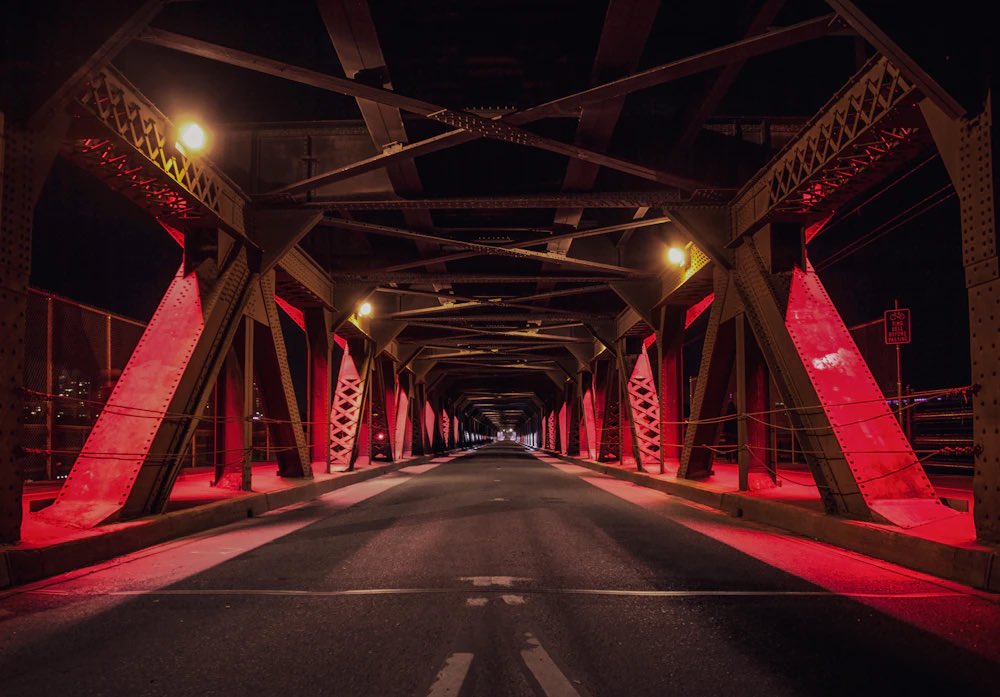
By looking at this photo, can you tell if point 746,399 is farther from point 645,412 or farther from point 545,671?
point 645,412

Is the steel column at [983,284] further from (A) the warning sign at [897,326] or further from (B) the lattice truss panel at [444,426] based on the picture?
(B) the lattice truss panel at [444,426]

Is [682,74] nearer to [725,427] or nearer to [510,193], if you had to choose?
[510,193]

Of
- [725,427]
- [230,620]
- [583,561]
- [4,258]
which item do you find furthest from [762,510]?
[725,427]

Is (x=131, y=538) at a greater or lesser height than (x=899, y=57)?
lesser

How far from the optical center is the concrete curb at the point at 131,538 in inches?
221

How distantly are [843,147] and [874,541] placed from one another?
3.88m

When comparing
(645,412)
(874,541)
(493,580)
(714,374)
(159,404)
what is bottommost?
(493,580)

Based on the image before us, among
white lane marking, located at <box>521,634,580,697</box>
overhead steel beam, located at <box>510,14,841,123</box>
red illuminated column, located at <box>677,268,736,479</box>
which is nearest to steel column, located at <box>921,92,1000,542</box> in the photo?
overhead steel beam, located at <box>510,14,841,123</box>

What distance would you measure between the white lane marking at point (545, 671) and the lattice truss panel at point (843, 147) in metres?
5.58

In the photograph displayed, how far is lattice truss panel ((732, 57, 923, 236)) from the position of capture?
261 inches

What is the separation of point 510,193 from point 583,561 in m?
6.82

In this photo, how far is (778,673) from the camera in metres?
3.46

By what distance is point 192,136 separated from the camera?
29.3 ft

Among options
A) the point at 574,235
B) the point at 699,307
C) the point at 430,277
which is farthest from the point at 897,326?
the point at 430,277
